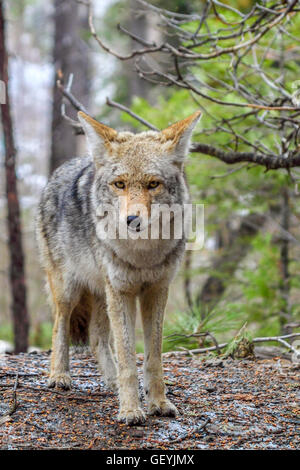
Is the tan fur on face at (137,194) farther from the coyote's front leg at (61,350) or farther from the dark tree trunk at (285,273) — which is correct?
the dark tree trunk at (285,273)

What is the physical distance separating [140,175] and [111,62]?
56.3 feet

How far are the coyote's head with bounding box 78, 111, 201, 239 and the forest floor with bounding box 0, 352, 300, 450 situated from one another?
1.35m

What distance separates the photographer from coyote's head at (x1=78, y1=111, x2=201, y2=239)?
3.45m

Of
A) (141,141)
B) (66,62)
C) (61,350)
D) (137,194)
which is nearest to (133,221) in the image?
(137,194)

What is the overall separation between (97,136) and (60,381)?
79.7 inches

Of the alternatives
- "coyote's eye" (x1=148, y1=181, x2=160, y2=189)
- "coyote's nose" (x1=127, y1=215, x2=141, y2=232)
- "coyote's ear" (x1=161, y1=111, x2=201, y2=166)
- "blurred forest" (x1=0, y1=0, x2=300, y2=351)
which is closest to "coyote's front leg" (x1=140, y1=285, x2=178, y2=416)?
"coyote's nose" (x1=127, y1=215, x2=141, y2=232)

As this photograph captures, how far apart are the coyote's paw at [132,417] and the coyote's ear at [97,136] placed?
71.6 inches

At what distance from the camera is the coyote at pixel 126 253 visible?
354 cm

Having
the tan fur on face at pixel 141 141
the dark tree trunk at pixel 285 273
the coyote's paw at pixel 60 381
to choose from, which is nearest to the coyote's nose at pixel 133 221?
the tan fur on face at pixel 141 141

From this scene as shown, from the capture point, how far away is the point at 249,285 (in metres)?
7.69

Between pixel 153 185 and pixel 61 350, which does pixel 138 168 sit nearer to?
pixel 153 185

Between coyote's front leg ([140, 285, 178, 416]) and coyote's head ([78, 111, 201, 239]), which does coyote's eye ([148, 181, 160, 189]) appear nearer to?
coyote's head ([78, 111, 201, 239])

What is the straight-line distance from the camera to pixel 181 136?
3768 mm

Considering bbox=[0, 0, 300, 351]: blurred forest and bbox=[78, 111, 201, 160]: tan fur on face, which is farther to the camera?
bbox=[0, 0, 300, 351]: blurred forest
